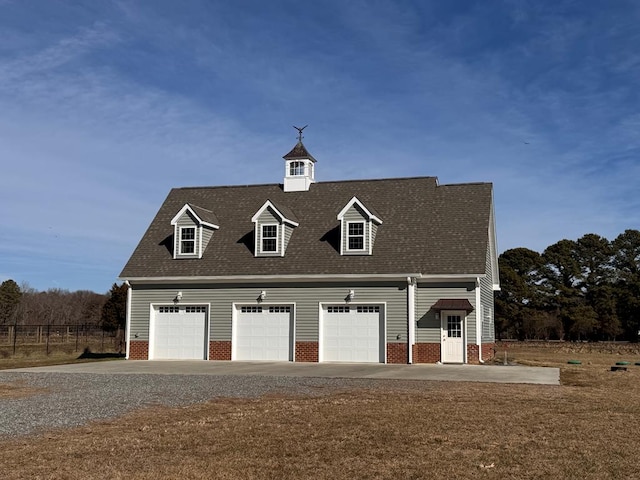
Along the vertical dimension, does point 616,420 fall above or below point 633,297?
below

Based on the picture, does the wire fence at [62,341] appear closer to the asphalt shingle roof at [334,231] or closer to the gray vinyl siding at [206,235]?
the asphalt shingle roof at [334,231]

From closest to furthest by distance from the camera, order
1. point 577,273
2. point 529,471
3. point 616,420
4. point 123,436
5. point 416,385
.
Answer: point 529,471 < point 123,436 < point 616,420 < point 416,385 < point 577,273

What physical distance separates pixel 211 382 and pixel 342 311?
9.55 m

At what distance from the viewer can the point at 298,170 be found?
31.1 meters

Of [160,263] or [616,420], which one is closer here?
[616,420]

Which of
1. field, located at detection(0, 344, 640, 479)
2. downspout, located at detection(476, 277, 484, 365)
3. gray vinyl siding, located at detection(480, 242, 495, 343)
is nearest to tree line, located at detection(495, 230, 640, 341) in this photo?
gray vinyl siding, located at detection(480, 242, 495, 343)

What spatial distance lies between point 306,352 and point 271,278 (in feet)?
10.6

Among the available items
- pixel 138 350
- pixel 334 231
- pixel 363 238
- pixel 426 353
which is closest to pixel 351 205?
pixel 363 238

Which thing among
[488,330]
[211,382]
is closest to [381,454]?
[211,382]

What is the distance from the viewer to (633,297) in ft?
181

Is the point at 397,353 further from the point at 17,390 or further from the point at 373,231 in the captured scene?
the point at 17,390

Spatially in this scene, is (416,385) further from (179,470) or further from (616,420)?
(179,470)

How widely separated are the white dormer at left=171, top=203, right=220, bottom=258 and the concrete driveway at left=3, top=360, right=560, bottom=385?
5167mm

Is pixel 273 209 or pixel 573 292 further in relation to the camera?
pixel 573 292
